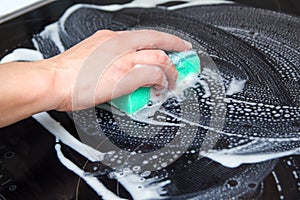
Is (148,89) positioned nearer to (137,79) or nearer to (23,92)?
(137,79)

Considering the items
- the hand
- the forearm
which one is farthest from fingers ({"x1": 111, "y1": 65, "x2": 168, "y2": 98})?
the forearm

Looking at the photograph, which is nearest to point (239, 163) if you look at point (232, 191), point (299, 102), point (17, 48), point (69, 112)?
point (232, 191)

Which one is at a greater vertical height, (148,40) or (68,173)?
(148,40)

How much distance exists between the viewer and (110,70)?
690mm

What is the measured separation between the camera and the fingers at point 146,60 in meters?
0.69

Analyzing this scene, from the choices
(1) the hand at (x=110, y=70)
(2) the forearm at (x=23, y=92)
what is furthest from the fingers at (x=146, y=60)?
(2) the forearm at (x=23, y=92)

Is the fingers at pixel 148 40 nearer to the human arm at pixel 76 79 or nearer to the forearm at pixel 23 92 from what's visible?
the human arm at pixel 76 79

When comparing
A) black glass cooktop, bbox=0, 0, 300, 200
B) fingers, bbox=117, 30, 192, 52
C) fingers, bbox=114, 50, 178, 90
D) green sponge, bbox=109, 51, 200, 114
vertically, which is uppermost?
fingers, bbox=117, 30, 192, 52

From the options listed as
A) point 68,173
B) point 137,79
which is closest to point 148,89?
point 137,79

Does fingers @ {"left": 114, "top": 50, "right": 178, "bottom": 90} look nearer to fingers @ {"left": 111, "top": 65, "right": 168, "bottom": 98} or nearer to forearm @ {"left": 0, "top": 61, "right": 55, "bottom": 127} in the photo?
fingers @ {"left": 111, "top": 65, "right": 168, "bottom": 98}

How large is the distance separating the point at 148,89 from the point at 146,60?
47 millimetres

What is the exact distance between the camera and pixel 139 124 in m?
0.70

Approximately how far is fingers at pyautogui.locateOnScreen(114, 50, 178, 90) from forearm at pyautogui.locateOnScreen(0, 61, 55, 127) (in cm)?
11

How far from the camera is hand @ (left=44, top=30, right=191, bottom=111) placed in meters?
0.68
